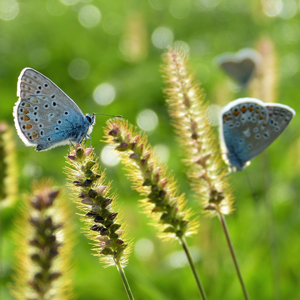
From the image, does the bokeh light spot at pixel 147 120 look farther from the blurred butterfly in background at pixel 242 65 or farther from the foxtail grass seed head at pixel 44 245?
the foxtail grass seed head at pixel 44 245

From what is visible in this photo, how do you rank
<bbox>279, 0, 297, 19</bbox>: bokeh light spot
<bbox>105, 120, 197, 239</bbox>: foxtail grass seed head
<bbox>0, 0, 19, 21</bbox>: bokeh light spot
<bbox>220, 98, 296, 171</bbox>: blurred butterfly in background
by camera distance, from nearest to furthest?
<bbox>105, 120, 197, 239</bbox>: foxtail grass seed head → <bbox>220, 98, 296, 171</bbox>: blurred butterfly in background → <bbox>279, 0, 297, 19</bbox>: bokeh light spot → <bbox>0, 0, 19, 21</bbox>: bokeh light spot

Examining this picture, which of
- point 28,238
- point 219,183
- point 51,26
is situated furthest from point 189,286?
point 51,26

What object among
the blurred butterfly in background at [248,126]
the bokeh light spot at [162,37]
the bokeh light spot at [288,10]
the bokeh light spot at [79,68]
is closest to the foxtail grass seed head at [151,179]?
the blurred butterfly in background at [248,126]

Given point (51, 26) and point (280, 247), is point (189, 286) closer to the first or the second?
point (280, 247)

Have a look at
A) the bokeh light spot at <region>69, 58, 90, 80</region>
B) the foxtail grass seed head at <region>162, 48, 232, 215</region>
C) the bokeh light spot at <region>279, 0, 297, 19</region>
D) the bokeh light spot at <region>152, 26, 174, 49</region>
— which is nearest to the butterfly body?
the foxtail grass seed head at <region>162, 48, 232, 215</region>

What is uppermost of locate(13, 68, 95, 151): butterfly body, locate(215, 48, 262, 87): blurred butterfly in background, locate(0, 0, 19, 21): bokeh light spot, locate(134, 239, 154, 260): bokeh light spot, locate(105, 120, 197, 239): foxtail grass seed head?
locate(0, 0, 19, 21): bokeh light spot

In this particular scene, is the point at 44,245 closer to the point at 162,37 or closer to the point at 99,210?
the point at 99,210

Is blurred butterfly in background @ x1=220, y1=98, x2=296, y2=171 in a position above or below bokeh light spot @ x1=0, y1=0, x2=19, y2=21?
below

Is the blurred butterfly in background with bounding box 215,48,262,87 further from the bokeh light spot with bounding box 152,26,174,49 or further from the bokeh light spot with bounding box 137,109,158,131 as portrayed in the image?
the bokeh light spot with bounding box 152,26,174,49
